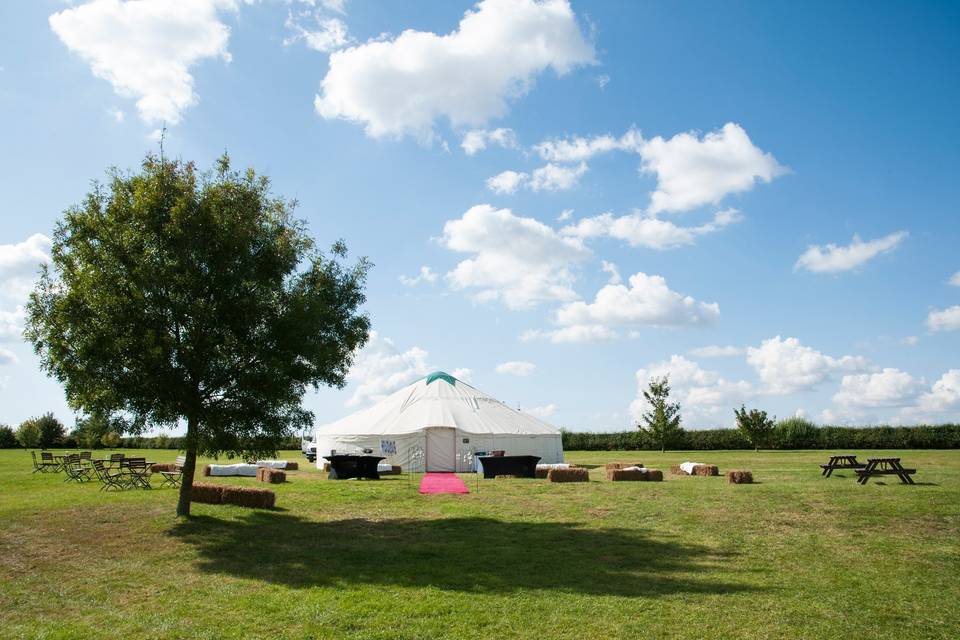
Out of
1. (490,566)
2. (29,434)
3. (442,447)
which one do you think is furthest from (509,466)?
(29,434)

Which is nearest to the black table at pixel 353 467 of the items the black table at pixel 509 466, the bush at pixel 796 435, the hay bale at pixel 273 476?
the hay bale at pixel 273 476

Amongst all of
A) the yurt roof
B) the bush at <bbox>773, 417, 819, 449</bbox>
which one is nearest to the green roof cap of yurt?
the yurt roof

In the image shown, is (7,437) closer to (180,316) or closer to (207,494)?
(207,494)

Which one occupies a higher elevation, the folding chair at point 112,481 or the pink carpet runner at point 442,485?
the folding chair at point 112,481

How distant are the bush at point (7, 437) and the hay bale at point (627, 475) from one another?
47.7 meters

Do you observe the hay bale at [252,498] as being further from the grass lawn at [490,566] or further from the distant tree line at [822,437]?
the distant tree line at [822,437]

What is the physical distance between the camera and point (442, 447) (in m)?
26.7

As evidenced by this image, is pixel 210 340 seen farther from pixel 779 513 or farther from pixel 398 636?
pixel 779 513

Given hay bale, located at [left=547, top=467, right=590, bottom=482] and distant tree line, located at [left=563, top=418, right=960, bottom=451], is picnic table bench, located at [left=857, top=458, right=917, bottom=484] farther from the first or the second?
distant tree line, located at [left=563, top=418, right=960, bottom=451]

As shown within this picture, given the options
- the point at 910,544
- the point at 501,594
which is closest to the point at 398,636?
the point at 501,594

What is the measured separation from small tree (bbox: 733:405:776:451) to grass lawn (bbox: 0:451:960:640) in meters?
24.0

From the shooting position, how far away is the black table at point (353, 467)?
2193 centimetres

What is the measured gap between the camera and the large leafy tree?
11.2 metres

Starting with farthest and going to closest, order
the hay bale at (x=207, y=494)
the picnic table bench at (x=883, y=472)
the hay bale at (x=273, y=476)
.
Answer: the hay bale at (x=273, y=476), the picnic table bench at (x=883, y=472), the hay bale at (x=207, y=494)
